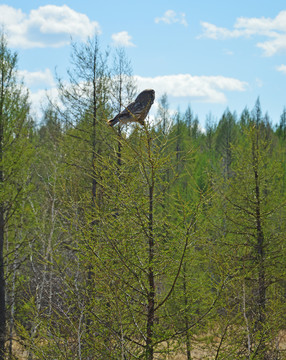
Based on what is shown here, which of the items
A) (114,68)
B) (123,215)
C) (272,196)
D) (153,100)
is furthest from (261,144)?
(123,215)

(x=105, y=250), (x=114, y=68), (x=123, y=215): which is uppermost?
(x=114, y=68)

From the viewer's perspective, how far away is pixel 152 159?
4.32 metres

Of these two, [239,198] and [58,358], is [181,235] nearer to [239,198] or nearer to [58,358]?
[58,358]

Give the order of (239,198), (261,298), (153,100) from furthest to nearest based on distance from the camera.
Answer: (239,198), (261,298), (153,100)

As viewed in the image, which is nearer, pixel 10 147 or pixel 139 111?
pixel 139 111

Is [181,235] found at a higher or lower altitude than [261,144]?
lower

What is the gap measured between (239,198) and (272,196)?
0.83 metres

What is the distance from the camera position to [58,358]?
4.66 metres

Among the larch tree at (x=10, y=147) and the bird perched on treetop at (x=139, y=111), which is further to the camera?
the larch tree at (x=10, y=147)

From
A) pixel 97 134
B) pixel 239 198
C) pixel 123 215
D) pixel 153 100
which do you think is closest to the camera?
pixel 123 215

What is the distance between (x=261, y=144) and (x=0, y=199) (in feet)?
21.9

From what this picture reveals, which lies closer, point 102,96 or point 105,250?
point 105,250

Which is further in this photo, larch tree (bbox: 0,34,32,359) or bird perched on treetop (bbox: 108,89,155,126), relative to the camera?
larch tree (bbox: 0,34,32,359)

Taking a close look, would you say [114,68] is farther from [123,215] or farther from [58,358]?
[58,358]
